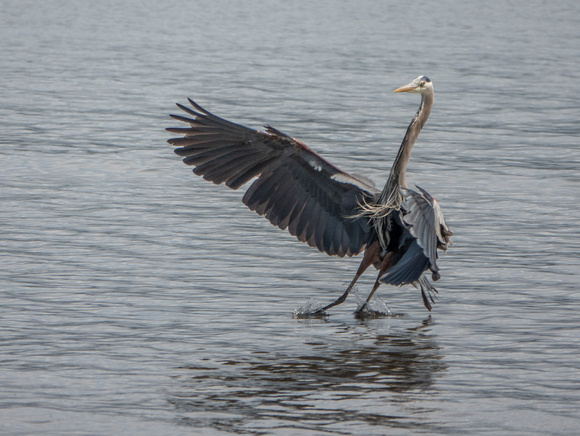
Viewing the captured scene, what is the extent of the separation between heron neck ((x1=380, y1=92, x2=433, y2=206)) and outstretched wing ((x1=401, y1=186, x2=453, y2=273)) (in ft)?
1.71

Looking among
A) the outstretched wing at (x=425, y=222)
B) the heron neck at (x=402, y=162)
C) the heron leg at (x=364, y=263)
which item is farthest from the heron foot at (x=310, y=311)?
the outstretched wing at (x=425, y=222)

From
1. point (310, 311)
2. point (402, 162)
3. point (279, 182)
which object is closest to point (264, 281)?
point (310, 311)

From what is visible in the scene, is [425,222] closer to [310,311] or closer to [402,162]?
[402,162]

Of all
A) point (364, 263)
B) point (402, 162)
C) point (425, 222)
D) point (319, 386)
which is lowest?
point (319, 386)

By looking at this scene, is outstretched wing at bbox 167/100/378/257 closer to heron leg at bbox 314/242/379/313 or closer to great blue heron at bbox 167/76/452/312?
great blue heron at bbox 167/76/452/312

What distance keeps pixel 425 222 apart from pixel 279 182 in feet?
4.94

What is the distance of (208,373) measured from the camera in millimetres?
7188

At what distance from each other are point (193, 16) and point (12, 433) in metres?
49.6

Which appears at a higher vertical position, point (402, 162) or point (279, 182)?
point (402, 162)

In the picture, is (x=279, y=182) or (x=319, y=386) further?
(x=279, y=182)

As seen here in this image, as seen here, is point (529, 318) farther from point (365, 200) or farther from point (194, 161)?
point (194, 161)

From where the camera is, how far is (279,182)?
29.3ft

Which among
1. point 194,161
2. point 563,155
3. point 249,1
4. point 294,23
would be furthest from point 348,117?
point 249,1

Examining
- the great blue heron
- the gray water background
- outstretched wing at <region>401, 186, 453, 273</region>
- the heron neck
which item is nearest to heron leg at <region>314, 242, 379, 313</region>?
the great blue heron
